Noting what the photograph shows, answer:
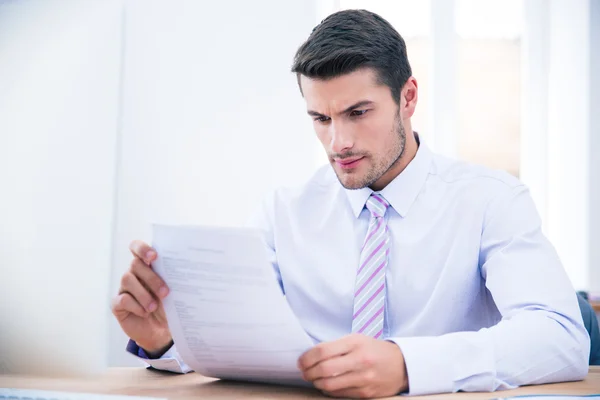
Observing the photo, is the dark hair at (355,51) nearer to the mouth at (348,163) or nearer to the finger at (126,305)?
the mouth at (348,163)

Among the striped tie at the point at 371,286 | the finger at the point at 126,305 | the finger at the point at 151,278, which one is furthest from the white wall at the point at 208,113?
the finger at the point at 151,278

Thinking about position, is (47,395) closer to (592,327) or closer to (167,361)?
(167,361)

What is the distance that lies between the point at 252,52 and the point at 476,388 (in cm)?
202

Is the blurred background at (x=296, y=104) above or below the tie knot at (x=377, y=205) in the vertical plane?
above

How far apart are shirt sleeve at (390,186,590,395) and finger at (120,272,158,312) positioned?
39 centimetres

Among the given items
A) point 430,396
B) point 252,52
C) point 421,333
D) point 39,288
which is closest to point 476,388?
point 430,396

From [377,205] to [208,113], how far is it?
143cm

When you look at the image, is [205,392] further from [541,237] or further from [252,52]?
[252,52]

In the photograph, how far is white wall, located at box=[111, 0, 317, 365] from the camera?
261 cm

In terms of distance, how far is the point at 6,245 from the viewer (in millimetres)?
590

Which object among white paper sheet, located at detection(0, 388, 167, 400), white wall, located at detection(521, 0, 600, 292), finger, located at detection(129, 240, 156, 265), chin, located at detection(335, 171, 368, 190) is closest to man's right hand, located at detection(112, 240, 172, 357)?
finger, located at detection(129, 240, 156, 265)

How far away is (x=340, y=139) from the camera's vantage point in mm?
1361

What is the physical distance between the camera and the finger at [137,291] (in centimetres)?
98

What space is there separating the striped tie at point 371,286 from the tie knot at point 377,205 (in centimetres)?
7
